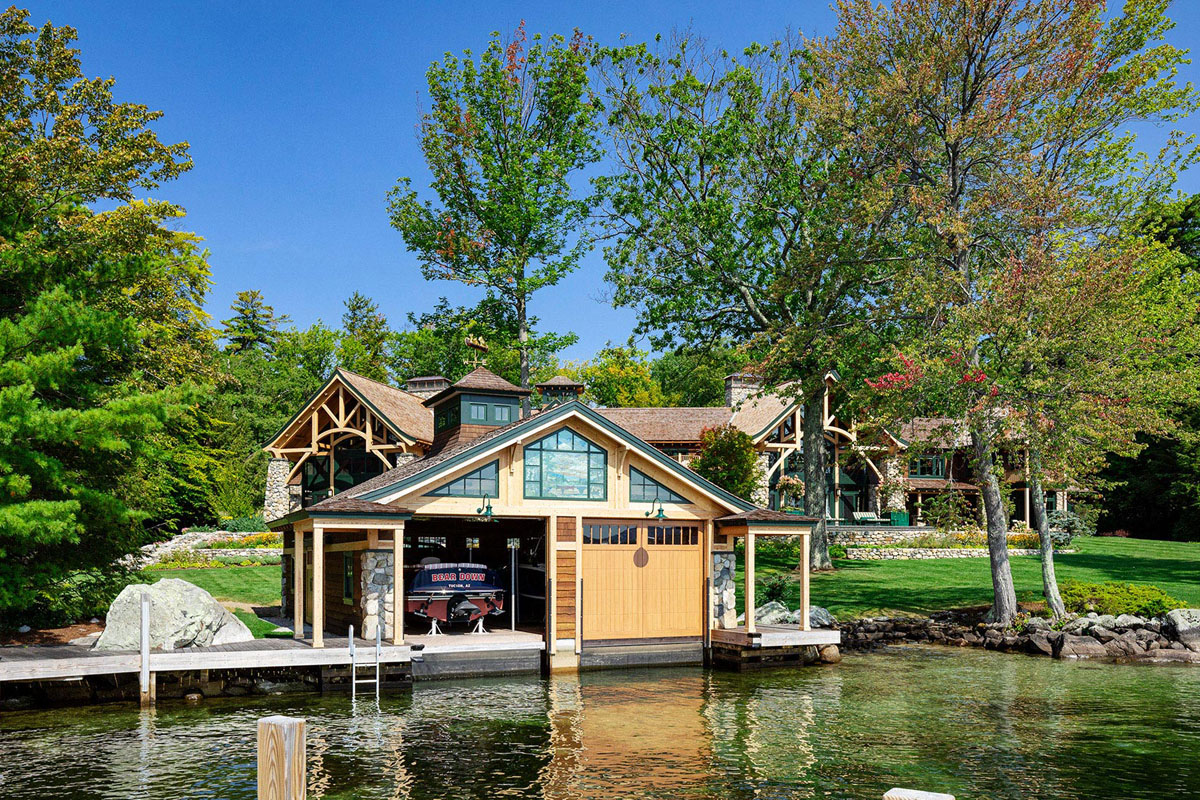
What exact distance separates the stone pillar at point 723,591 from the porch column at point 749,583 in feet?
2.80

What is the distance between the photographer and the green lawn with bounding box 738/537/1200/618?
29984 millimetres

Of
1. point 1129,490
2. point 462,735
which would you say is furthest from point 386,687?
point 1129,490

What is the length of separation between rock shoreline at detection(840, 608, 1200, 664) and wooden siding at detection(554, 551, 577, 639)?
8.35m

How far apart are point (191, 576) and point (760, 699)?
20615 mm

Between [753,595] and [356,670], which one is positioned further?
[753,595]

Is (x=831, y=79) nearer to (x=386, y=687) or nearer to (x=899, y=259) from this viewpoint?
(x=899, y=259)

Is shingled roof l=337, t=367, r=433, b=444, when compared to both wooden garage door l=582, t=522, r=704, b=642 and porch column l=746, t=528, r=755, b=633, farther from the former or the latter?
porch column l=746, t=528, r=755, b=633

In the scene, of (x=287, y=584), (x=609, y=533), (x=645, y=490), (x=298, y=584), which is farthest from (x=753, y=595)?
(x=287, y=584)

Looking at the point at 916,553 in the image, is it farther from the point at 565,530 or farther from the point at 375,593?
the point at 375,593

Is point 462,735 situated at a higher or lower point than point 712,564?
lower

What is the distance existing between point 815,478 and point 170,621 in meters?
21.7

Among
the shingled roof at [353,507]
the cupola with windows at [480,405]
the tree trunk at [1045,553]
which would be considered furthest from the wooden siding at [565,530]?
the tree trunk at [1045,553]

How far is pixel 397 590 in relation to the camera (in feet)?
64.0

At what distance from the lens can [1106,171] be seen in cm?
2788
